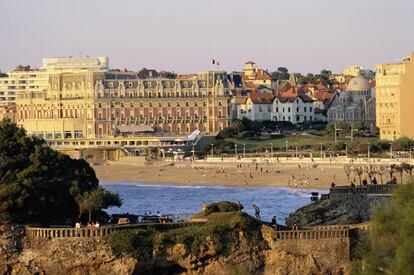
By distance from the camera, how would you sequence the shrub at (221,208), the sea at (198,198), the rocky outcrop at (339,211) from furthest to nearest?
the sea at (198,198) < the rocky outcrop at (339,211) < the shrub at (221,208)

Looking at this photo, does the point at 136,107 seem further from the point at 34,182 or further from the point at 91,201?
the point at 34,182

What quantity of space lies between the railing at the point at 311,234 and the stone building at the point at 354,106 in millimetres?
107636

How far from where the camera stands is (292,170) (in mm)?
93625

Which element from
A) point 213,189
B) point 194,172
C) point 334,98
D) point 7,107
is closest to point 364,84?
point 334,98

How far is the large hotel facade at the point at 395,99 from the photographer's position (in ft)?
383

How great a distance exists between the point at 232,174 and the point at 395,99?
1289 inches

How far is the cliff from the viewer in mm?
33281

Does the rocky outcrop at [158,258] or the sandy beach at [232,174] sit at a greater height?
the rocky outcrop at [158,258]

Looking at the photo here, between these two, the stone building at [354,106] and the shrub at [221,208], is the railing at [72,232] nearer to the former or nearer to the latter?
the shrub at [221,208]

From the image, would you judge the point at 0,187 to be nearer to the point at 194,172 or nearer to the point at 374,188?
the point at 374,188

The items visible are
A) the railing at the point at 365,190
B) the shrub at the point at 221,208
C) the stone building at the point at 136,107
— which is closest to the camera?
the shrub at the point at 221,208

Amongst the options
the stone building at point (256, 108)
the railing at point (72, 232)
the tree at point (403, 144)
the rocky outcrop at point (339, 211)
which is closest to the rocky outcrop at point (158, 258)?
the railing at point (72, 232)

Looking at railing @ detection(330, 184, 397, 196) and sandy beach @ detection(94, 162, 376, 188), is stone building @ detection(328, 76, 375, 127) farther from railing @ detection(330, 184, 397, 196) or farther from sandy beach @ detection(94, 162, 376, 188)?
railing @ detection(330, 184, 397, 196)

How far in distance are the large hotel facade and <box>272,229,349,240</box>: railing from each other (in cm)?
→ 8148
